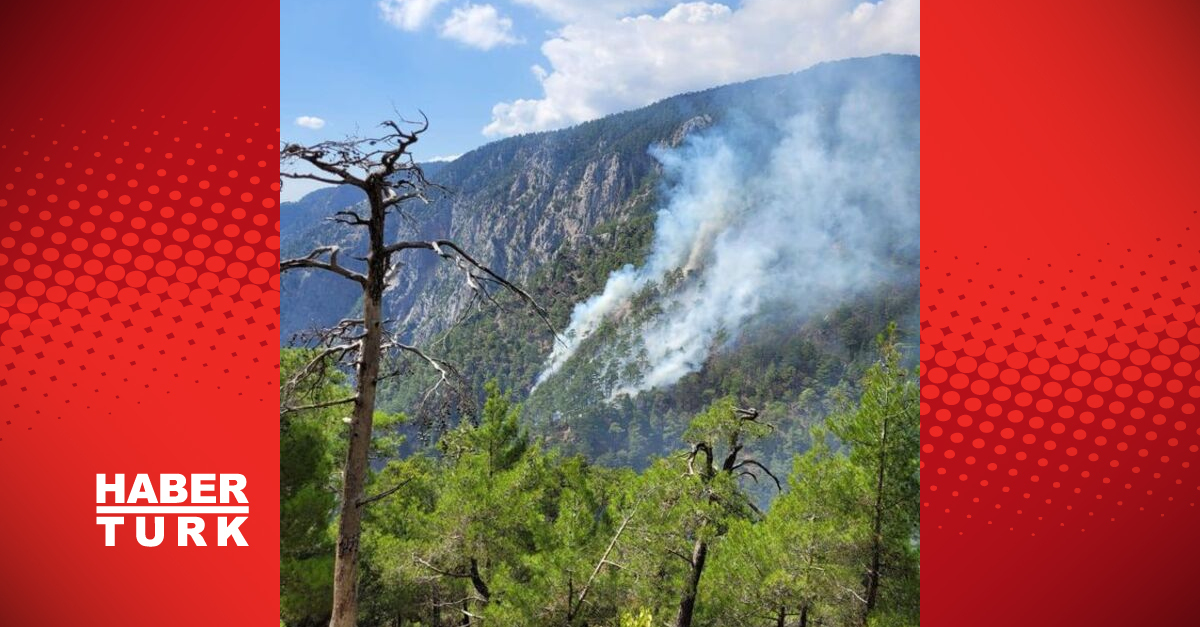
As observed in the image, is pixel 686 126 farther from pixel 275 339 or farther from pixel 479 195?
pixel 275 339

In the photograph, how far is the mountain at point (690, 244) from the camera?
102m

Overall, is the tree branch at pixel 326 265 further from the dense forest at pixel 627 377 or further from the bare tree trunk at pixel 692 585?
the bare tree trunk at pixel 692 585

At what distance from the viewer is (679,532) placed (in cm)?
952

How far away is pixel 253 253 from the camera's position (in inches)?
185

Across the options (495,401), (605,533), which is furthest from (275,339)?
(495,401)

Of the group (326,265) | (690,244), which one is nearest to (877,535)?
(326,265)

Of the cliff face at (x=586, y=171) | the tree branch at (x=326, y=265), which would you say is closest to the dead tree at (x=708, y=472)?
the tree branch at (x=326, y=265)

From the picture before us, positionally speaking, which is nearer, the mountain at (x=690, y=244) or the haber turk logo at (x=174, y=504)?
the haber turk logo at (x=174, y=504)

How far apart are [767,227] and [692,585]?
13905cm

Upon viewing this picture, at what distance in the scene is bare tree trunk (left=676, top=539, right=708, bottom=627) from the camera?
32.2 feet

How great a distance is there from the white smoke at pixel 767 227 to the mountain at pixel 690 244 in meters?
0.43

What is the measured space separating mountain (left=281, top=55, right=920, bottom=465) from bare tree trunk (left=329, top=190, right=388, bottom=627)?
61.1 meters

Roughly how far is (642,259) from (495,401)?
120 meters

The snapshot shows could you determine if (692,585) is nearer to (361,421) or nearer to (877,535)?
(877,535)
